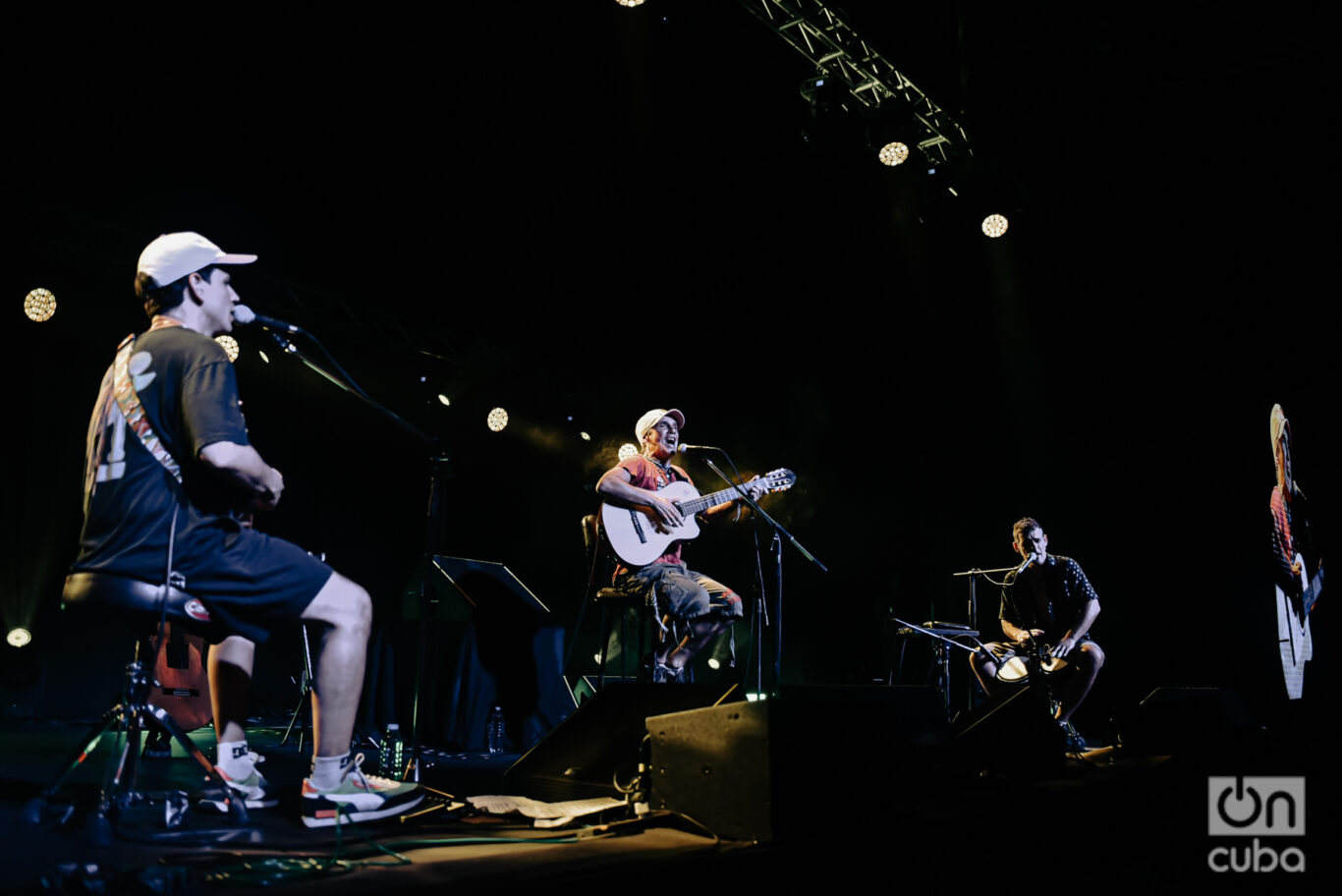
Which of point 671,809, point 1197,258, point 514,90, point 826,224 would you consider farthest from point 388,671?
point 1197,258

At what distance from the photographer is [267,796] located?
3.11m

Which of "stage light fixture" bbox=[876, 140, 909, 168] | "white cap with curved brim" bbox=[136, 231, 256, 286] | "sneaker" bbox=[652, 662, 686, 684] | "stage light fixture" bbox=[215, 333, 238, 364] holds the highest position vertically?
"stage light fixture" bbox=[876, 140, 909, 168]

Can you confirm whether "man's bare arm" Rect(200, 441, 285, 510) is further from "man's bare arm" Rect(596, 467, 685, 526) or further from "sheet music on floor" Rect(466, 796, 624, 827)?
"man's bare arm" Rect(596, 467, 685, 526)

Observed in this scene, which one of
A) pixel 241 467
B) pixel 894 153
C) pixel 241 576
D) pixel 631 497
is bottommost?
pixel 241 576

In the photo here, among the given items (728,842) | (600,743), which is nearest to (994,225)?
(600,743)

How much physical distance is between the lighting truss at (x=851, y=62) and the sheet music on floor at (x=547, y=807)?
6.00 m

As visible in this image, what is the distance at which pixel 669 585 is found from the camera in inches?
218

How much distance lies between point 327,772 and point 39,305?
7.07 m

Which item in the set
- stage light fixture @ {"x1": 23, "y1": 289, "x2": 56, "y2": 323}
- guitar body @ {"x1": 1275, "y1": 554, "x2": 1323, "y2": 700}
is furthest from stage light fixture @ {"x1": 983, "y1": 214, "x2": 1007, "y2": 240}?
stage light fixture @ {"x1": 23, "y1": 289, "x2": 56, "y2": 323}

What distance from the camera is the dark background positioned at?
7234 millimetres

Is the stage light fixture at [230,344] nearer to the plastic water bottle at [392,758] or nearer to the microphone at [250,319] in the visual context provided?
the plastic water bottle at [392,758]

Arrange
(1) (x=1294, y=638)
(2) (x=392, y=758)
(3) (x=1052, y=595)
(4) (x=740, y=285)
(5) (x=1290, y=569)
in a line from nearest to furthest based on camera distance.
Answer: (2) (x=392, y=758) → (3) (x=1052, y=595) → (1) (x=1294, y=638) → (5) (x=1290, y=569) → (4) (x=740, y=285)

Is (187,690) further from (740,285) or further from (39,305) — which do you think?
(740,285)

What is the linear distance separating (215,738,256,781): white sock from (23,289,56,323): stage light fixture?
6547mm
